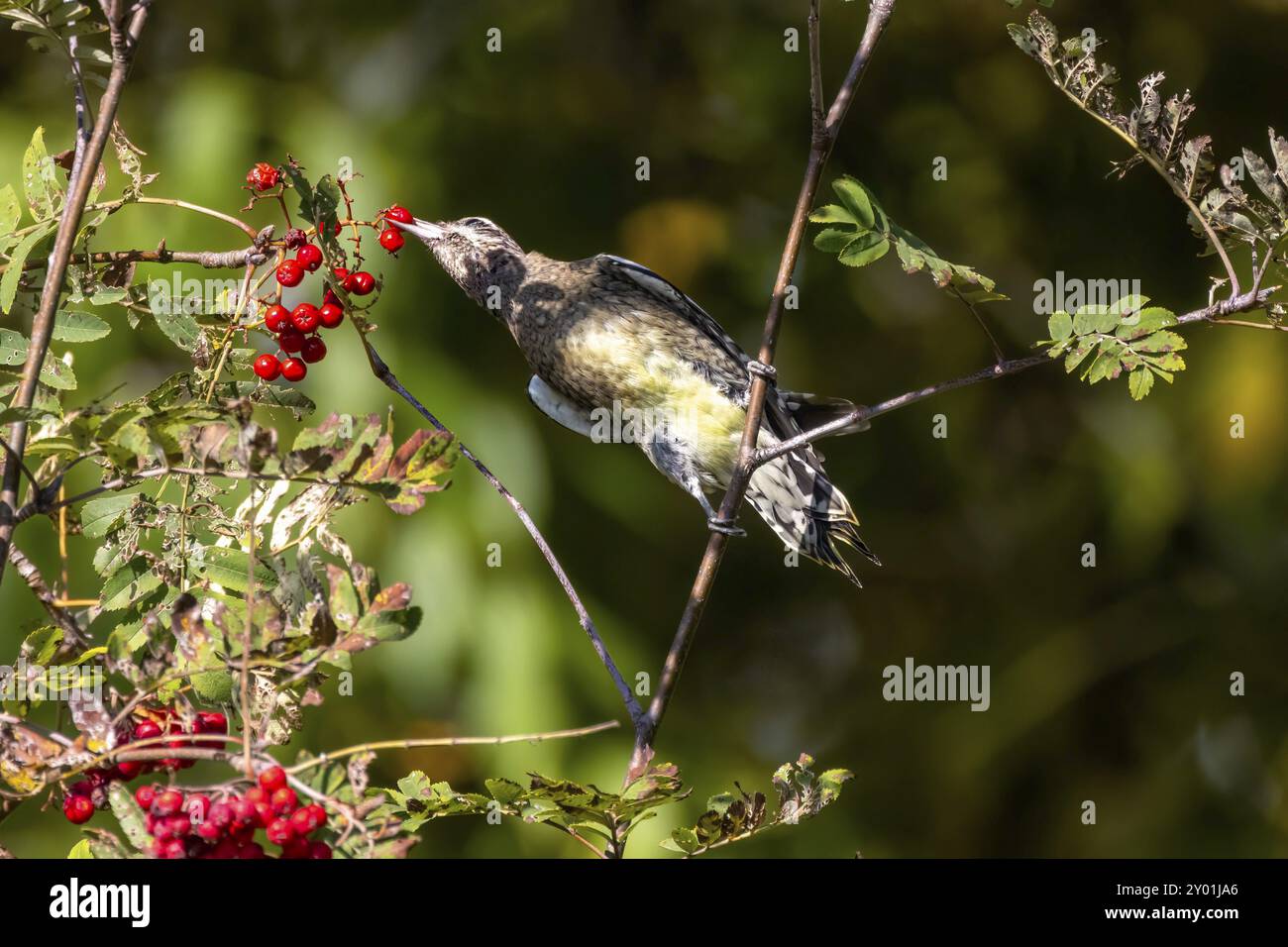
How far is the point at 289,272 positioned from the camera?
1486mm

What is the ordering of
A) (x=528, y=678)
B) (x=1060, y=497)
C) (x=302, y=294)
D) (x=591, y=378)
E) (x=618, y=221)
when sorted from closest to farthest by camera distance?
(x=591, y=378), (x=302, y=294), (x=528, y=678), (x=618, y=221), (x=1060, y=497)

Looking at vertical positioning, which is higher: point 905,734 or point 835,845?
point 905,734

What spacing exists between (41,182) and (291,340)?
32 centimetres

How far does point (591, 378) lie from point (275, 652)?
5.84 ft

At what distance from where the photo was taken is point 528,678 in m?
3.83

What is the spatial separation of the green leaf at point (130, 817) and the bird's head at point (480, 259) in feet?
7.00

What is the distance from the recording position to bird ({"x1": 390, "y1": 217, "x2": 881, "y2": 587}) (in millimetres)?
2863

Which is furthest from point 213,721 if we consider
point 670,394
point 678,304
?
point 678,304

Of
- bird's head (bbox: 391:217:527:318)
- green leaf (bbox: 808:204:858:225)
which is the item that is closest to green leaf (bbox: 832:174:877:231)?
green leaf (bbox: 808:204:858:225)

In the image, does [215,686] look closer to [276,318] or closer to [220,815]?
[220,815]

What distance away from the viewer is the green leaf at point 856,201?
148cm

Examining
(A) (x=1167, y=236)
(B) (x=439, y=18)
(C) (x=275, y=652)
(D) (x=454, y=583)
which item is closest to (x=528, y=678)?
(D) (x=454, y=583)

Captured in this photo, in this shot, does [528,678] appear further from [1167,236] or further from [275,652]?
[1167,236]

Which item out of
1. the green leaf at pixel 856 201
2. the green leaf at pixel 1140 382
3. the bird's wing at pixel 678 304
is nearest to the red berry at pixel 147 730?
the green leaf at pixel 856 201
